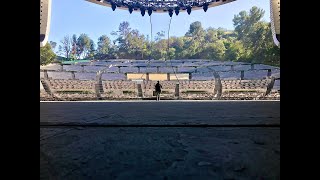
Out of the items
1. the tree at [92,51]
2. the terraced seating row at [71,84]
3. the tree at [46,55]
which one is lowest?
the terraced seating row at [71,84]

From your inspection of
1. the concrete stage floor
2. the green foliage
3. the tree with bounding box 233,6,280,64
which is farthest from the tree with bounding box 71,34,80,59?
the concrete stage floor

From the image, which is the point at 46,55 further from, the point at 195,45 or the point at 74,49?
the point at 195,45

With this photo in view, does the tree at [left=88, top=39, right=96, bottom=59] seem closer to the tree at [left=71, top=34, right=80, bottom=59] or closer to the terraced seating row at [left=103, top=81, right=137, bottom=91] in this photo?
the tree at [left=71, top=34, right=80, bottom=59]

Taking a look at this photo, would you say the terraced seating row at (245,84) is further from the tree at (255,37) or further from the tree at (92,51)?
the tree at (92,51)

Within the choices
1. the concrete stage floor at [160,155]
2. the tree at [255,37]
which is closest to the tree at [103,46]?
the tree at [255,37]

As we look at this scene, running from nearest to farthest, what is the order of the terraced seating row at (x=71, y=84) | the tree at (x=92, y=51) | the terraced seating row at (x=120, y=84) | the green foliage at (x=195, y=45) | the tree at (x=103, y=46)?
the terraced seating row at (x=71, y=84)
the terraced seating row at (x=120, y=84)
the green foliage at (x=195, y=45)
the tree at (x=103, y=46)
the tree at (x=92, y=51)

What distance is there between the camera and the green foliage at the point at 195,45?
6662 cm

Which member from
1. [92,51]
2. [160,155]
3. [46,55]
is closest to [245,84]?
[160,155]

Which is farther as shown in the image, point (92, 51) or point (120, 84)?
point (92, 51)

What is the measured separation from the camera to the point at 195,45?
81062 millimetres

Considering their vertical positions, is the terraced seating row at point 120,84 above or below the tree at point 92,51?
below

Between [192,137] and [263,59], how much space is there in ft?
196

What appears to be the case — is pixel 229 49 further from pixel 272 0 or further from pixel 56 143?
pixel 56 143
